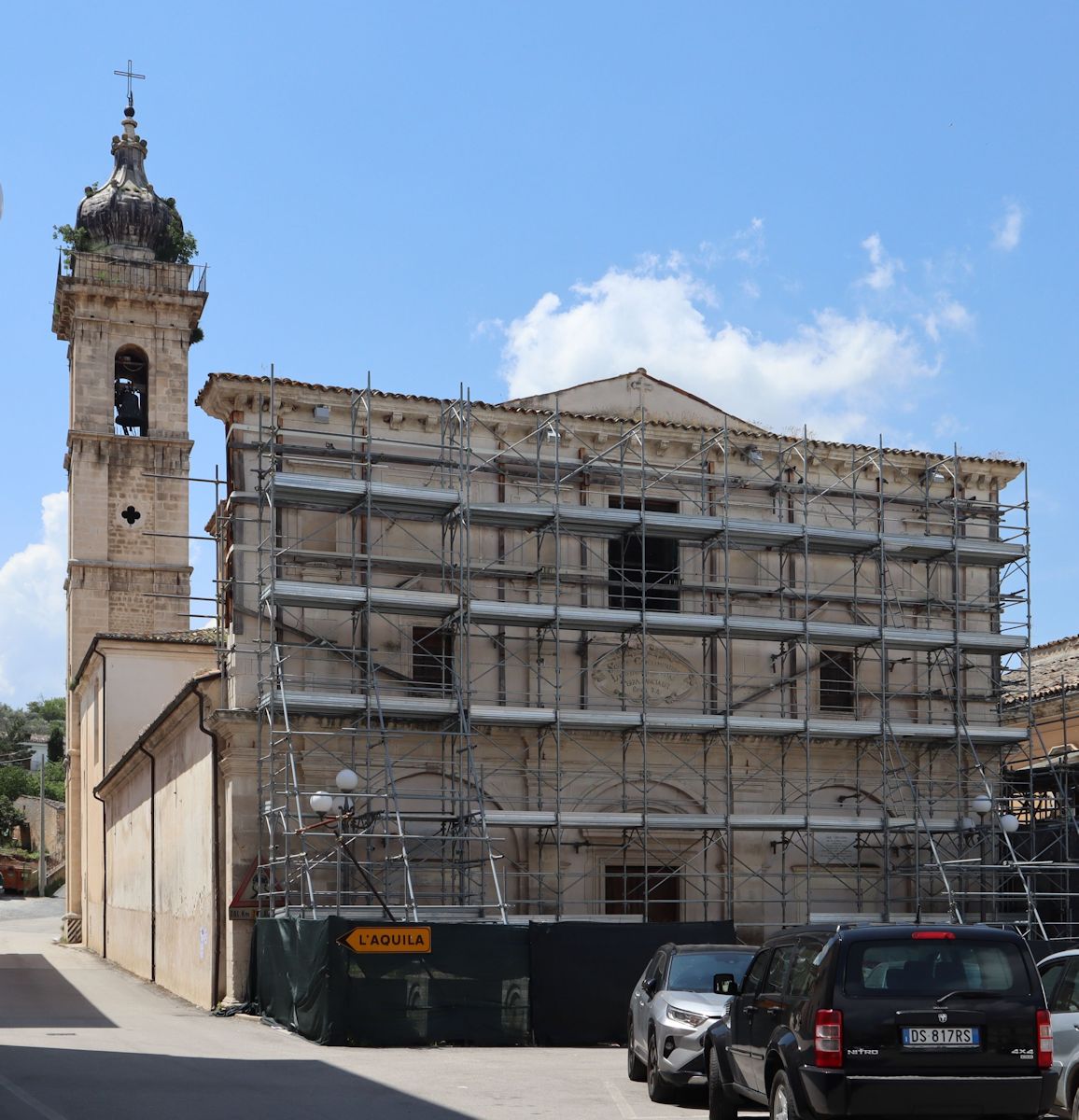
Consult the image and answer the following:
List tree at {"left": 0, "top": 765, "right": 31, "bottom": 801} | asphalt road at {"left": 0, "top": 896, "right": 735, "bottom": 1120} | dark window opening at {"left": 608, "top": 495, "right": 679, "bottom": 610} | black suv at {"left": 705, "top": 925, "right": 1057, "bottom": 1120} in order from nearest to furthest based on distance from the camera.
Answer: black suv at {"left": 705, "top": 925, "right": 1057, "bottom": 1120}
asphalt road at {"left": 0, "top": 896, "right": 735, "bottom": 1120}
dark window opening at {"left": 608, "top": 495, "right": 679, "bottom": 610}
tree at {"left": 0, "top": 765, "right": 31, "bottom": 801}

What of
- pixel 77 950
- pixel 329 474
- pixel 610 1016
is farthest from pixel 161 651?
pixel 610 1016

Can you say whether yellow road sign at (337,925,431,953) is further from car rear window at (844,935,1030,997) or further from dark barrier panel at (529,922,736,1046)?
car rear window at (844,935,1030,997)

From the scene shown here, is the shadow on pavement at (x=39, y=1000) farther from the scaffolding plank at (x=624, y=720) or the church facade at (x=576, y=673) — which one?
the scaffolding plank at (x=624, y=720)

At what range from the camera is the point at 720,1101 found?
507 inches

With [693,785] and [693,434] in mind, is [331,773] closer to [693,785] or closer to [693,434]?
[693,785]

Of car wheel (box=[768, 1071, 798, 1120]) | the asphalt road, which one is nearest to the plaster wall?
the asphalt road

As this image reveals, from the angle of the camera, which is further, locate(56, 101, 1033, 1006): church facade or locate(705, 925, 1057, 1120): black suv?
locate(56, 101, 1033, 1006): church facade

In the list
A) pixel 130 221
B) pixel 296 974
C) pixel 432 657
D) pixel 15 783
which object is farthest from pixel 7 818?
pixel 296 974

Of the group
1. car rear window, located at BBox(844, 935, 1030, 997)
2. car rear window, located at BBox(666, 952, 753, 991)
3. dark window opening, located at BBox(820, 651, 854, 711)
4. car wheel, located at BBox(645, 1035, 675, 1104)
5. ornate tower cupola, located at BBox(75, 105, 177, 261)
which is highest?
Answer: ornate tower cupola, located at BBox(75, 105, 177, 261)

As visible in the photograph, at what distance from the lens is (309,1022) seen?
21172 millimetres

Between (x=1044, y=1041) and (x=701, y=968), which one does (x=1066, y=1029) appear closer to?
(x=1044, y=1041)

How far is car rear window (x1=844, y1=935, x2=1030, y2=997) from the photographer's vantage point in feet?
34.3

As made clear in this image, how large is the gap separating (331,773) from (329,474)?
486 centimetres

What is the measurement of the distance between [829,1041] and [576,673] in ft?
56.5
